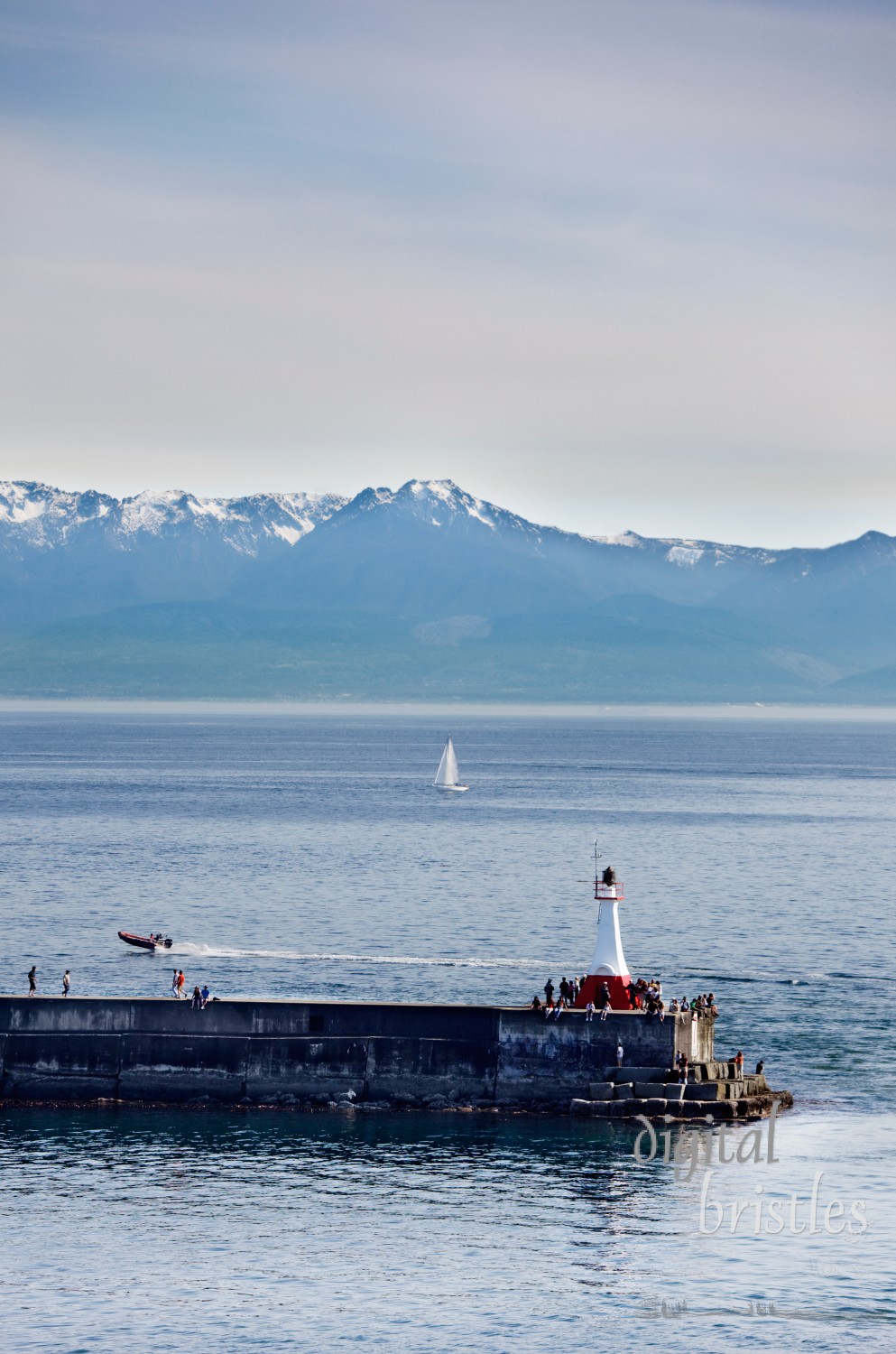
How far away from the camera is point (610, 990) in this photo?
52094mm

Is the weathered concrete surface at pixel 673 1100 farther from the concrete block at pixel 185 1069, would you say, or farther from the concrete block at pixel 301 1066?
the concrete block at pixel 185 1069

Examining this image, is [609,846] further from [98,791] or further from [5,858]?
[98,791]

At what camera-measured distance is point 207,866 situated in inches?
4715

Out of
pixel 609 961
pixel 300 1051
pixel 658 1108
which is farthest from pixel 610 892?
pixel 300 1051

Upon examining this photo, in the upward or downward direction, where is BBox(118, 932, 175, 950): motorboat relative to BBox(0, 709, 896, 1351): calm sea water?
upward

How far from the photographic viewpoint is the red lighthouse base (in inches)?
2046

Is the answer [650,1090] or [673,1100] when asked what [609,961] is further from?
[673,1100]

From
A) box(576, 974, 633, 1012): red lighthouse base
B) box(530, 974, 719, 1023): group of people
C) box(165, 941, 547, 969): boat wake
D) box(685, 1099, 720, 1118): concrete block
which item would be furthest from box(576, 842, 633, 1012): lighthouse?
box(165, 941, 547, 969): boat wake

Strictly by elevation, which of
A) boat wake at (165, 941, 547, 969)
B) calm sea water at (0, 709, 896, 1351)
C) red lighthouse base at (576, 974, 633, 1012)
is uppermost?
red lighthouse base at (576, 974, 633, 1012)

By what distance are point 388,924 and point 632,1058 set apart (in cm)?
4159

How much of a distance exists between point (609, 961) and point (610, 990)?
2.96ft

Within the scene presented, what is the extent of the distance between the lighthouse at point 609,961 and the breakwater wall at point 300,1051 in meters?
1.25

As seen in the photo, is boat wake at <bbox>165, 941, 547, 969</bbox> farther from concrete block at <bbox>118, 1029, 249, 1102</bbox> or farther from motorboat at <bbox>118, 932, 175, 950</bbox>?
concrete block at <bbox>118, 1029, 249, 1102</bbox>

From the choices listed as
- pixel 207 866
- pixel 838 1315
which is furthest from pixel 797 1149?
pixel 207 866
